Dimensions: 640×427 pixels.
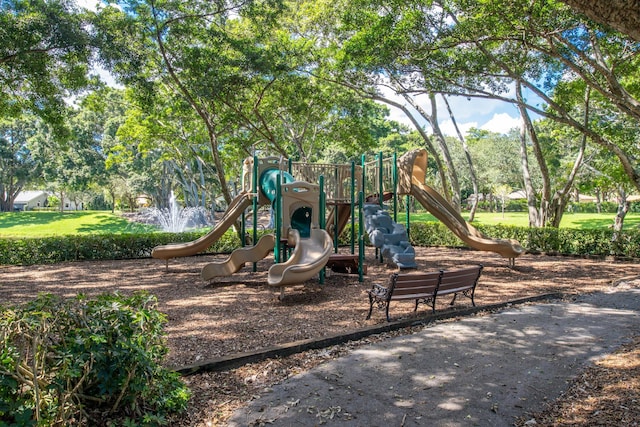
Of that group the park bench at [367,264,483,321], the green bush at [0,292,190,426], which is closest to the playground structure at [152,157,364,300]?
the park bench at [367,264,483,321]

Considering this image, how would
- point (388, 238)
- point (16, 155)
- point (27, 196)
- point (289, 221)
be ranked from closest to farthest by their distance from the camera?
point (289, 221)
point (388, 238)
point (16, 155)
point (27, 196)

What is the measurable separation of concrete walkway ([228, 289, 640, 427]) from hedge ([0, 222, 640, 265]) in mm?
9516

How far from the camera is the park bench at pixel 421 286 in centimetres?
648

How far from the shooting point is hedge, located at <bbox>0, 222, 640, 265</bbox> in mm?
13836

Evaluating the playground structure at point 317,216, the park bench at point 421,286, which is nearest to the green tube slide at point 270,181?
the playground structure at point 317,216

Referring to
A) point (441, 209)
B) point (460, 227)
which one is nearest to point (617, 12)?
point (441, 209)

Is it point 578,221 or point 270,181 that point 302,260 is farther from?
point 578,221

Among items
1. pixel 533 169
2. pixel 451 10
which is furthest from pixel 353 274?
pixel 533 169

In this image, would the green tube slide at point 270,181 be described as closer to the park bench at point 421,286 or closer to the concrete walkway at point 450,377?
the park bench at point 421,286

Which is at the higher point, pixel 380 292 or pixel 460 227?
pixel 460 227

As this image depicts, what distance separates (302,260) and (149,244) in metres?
9.06

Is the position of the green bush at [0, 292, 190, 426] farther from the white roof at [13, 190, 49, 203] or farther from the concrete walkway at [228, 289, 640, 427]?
the white roof at [13, 190, 49, 203]

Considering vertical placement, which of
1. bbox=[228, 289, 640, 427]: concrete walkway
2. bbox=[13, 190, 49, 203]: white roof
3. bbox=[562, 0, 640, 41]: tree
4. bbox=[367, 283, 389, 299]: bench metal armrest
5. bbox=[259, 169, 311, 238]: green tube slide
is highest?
bbox=[13, 190, 49, 203]: white roof

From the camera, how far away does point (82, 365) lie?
2812mm
